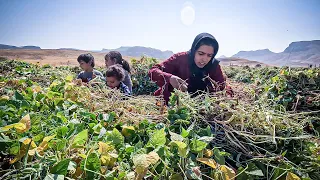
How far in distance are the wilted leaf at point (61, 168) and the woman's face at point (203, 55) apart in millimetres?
1939

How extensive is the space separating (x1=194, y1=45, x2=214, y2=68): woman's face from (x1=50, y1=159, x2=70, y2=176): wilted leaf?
6.36ft

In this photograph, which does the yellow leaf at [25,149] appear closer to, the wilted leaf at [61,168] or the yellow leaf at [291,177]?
the wilted leaf at [61,168]

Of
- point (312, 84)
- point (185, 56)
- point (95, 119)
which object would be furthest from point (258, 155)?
point (312, 84)

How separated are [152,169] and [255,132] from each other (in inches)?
22.7

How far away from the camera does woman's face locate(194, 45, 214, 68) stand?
2303mm

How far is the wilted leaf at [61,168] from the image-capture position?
630 mm

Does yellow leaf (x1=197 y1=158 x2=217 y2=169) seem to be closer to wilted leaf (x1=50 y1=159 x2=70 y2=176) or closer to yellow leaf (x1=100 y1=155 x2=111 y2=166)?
yellow leaf (x1=100 y1=155 x2=111 y2=166)

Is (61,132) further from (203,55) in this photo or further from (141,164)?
(203,55)

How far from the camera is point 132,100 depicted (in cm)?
155

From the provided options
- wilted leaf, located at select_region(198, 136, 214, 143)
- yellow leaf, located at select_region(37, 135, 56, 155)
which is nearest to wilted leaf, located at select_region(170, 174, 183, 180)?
wilted leaf, located at select_region(198, 136, 214, 143)

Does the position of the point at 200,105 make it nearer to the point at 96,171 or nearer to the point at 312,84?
the point at 96,171

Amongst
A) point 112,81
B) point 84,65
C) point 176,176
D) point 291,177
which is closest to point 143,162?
point 176,176

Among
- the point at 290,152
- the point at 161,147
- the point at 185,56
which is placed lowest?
the point at 290,152

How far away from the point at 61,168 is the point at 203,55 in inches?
77.2
